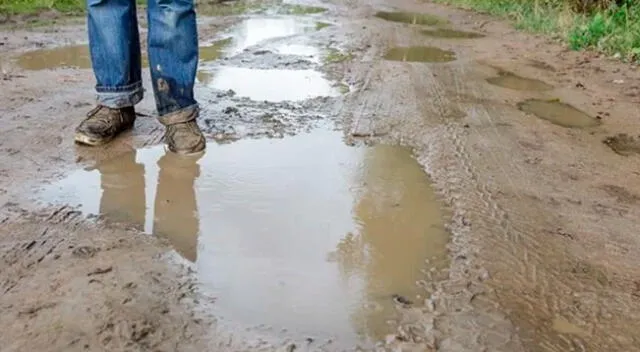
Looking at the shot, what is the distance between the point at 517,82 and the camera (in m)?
3.90

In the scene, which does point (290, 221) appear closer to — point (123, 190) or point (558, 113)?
point (123, 190)

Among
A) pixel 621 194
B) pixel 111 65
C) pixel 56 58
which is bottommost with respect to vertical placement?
pixel 56 58

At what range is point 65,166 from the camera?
2.24 metres

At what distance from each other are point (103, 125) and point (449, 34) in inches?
174

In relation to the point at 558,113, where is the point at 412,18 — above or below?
below

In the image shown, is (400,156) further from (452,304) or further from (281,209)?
(452,304)

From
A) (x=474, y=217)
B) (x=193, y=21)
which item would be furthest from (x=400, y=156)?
(x=193, y=21)

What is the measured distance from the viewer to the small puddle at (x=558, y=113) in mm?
3045

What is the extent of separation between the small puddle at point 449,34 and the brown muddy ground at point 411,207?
165cm

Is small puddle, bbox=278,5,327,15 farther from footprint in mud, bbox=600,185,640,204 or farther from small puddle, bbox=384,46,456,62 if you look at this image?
footprint in mud, bbox=600,185,640,204

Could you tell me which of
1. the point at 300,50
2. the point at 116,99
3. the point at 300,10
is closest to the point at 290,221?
the point at 116,99

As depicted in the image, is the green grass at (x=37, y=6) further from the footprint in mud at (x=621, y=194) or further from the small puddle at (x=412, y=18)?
the footprint in mud at (x=621, y=194)

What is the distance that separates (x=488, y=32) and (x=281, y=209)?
509cm

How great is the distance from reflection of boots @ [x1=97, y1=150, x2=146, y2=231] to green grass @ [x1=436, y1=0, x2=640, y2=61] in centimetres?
389
